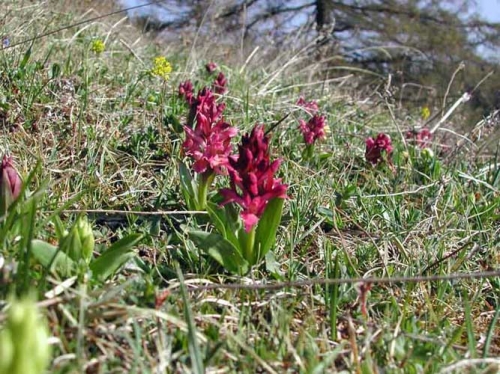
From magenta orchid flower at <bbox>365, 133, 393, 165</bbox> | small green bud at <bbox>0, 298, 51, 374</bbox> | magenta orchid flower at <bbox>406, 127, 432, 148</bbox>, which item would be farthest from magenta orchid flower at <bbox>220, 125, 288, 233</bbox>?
magenta orchid flower at <bbox>406, 127, 432, 148</bbox>

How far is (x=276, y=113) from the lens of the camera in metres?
3.42

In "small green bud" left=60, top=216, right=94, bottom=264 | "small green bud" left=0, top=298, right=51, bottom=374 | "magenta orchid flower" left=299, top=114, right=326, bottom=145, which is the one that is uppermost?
"small green bud" left=0, top=298, right=51, bottom=374

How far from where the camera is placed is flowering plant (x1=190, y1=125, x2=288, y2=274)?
152cm

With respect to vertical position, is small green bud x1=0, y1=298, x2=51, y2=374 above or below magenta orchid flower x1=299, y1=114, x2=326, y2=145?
above

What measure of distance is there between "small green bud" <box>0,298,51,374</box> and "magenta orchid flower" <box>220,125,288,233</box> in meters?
0.93

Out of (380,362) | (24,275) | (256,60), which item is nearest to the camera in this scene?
(24,275)

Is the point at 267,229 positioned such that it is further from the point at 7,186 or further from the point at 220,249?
the point at 7,186

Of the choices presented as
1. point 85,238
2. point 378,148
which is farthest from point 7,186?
point 378,148

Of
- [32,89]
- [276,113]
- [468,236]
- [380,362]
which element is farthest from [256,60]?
[380,362]

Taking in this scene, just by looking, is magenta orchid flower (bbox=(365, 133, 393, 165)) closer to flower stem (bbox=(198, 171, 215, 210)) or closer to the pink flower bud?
flower stem (bbox=(198, 171, 215, 210))

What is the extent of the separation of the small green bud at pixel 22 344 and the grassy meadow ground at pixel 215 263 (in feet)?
1.07

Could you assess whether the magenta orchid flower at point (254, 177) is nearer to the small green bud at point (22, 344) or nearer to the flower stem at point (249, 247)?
the flower stem at point (249, 247)

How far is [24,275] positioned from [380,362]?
30.9 inches

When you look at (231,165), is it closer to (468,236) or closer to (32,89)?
(468,236)
